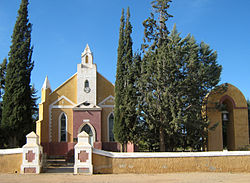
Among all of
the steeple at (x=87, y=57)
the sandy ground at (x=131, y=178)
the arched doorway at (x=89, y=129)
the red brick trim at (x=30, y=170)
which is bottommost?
the sandy ground at (x=131, y=178)

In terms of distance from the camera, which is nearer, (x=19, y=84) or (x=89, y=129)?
(x=19, y=84)

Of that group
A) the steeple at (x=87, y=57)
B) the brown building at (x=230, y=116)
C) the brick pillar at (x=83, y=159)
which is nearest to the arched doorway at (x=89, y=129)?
the steeple at (x=87, y=57)

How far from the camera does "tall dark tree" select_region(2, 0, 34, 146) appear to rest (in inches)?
860

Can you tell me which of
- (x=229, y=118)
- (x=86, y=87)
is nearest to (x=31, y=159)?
(x=86, y=87)

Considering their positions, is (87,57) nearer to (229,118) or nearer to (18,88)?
(18,88)

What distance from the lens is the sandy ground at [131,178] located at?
1503 cm

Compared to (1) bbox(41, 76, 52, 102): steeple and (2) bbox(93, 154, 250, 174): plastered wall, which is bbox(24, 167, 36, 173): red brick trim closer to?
(2) bbox(93, 154, 250, 174): plastered wall

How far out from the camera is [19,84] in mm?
22609

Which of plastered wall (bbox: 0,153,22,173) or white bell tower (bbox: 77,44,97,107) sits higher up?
white bell tower (bbox: 77,44,97,107)

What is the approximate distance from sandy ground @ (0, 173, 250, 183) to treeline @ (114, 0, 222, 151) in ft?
16.2

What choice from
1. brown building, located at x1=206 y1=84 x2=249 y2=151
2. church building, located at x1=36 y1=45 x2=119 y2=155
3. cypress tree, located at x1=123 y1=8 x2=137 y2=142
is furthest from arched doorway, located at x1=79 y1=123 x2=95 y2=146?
brown building, located at x1=206 y1=84 x2=249 y2=151

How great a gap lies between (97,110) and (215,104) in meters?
10.8

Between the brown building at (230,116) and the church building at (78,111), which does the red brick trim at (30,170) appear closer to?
the church building at (78,111)

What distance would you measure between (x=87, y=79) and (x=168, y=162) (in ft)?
45.8
